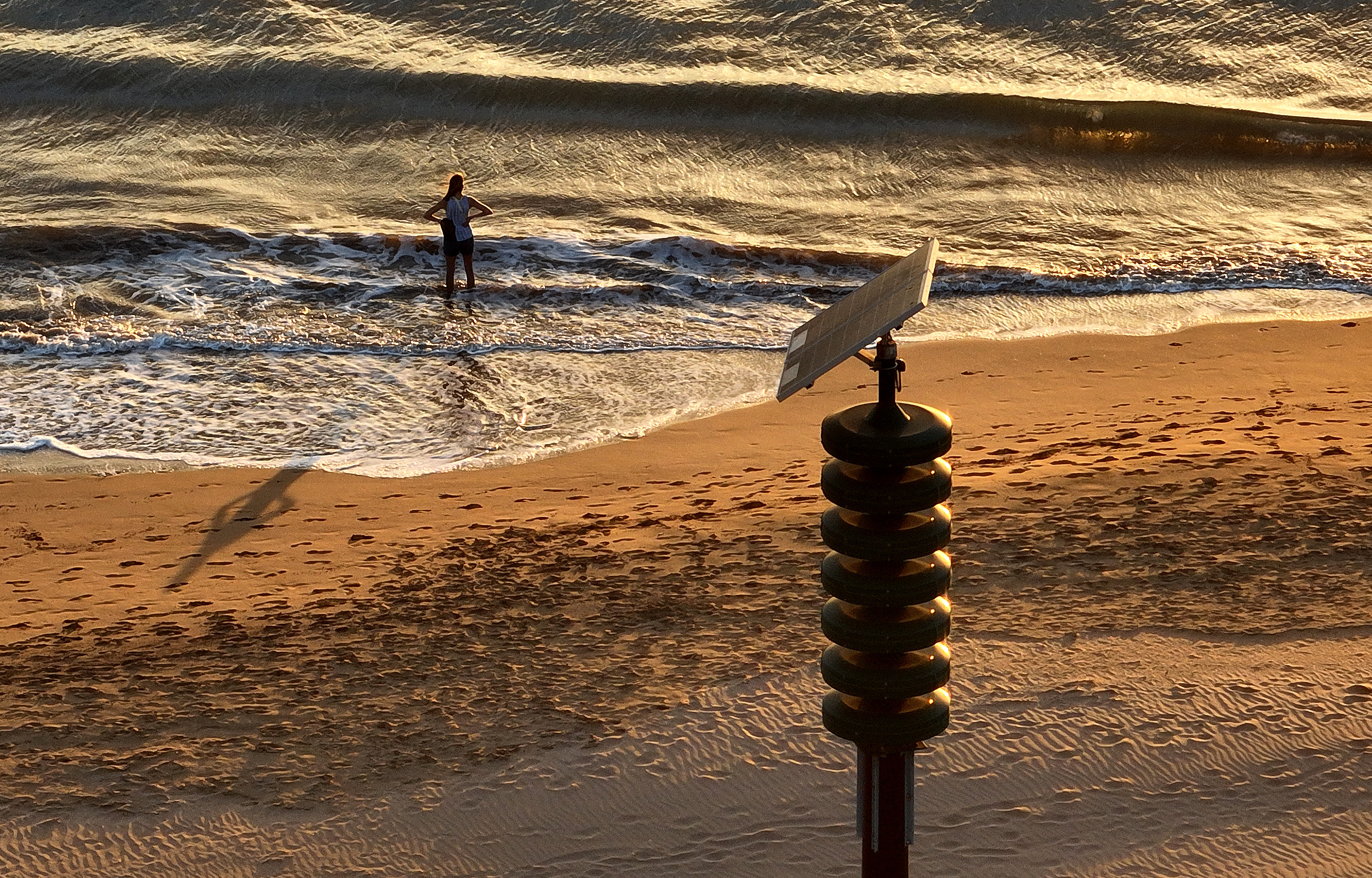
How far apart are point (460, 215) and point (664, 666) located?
7.84 metres

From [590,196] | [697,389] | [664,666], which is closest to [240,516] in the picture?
[664,666]

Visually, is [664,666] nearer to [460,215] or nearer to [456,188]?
[460,215]

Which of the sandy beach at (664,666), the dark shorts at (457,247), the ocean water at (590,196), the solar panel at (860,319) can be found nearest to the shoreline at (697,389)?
the ocean water at (590,196)

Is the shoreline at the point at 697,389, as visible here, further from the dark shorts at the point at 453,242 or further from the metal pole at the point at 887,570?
the metal pole at the point at 887,570

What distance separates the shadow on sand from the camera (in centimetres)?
833

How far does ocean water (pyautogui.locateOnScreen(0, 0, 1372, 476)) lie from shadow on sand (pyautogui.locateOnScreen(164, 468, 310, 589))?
0.43m

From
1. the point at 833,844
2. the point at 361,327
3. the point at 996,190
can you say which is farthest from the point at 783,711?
the point at 996,190

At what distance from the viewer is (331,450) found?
10328mm

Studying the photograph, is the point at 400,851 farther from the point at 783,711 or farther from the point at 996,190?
the point at 996,190

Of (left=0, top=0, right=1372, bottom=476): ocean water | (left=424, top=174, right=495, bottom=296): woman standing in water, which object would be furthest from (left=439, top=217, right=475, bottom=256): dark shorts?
(left=0, top=0, right=1372, bottom=476): ocean water

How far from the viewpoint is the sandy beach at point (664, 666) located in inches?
219

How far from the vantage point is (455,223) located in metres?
13.7

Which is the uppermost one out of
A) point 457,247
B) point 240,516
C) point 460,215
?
point 460,215

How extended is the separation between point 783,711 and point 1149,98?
683 inches
